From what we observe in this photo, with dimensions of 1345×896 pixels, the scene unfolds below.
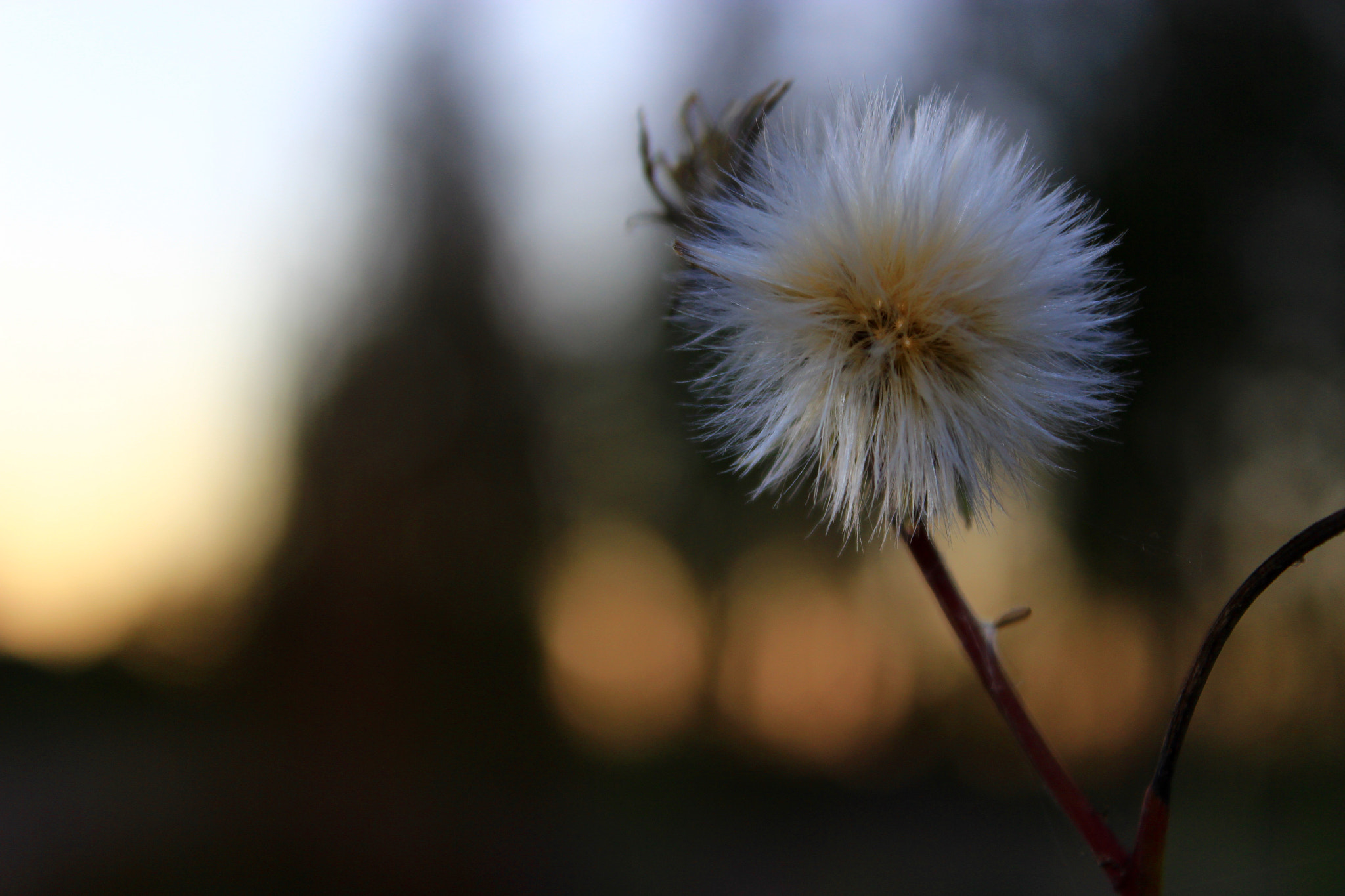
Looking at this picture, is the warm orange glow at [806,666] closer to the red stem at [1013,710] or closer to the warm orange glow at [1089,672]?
the warm orange glow at [1089,672]

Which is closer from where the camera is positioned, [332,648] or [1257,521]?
[1257,521]

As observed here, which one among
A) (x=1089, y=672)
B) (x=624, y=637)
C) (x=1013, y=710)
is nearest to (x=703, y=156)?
(x=1013, y=710)

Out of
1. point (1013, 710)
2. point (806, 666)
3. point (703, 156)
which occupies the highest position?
point (703, 156)

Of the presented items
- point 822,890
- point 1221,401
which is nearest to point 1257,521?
point 1221,401

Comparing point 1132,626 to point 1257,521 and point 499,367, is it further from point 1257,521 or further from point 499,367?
point 499,367

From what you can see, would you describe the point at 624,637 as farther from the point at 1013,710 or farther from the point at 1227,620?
the point at 1227,620

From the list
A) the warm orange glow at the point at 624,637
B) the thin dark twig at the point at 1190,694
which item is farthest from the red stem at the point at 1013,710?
the warm orange glow at the point at 624,637

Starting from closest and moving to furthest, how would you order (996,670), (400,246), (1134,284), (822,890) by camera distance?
(996,670), (1134,284), (822,890), (400,246)

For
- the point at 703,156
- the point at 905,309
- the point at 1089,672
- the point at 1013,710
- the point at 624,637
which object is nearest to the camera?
the point at 1013,710
